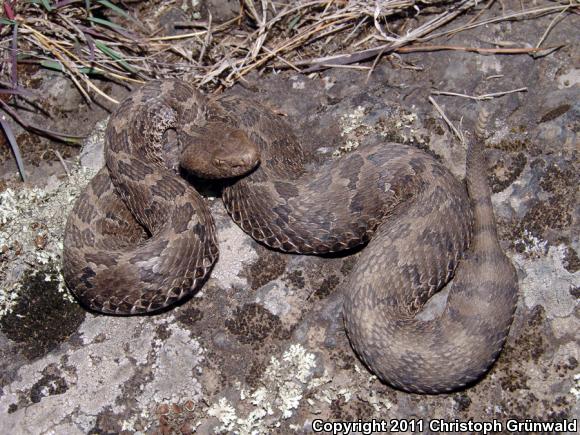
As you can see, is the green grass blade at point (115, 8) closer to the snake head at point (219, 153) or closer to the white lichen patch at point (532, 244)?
the snake head at point (219, 153)

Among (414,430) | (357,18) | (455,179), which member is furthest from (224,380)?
(357,18)

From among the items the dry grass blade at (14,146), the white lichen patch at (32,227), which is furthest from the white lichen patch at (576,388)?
the dry grass blade at (14,146)

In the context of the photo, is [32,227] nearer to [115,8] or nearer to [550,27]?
[115,8]

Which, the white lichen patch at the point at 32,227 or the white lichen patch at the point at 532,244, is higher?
the white lichen patch at the point at 32,227

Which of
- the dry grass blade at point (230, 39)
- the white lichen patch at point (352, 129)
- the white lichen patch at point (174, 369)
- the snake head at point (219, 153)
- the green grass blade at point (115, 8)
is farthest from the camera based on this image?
the green grass blade at point (115, 8)

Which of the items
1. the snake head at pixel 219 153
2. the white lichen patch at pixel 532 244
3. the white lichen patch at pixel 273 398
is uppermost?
the snake head at pixel 219 153

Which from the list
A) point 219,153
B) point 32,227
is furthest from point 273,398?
point 32,227
